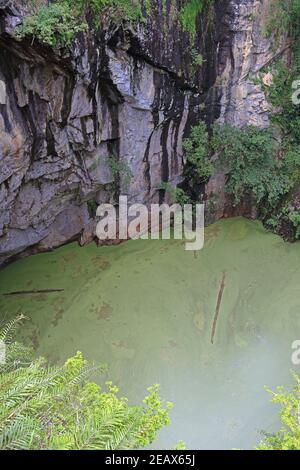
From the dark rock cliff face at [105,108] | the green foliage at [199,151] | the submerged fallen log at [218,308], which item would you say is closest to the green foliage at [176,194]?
the dark rock cliff face at [105,108]

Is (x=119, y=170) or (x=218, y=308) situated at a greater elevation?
(x=119, y=170)

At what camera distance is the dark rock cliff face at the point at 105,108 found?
12.1 feet

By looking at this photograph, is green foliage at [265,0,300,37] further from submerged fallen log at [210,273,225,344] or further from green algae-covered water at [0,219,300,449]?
submerged fallen log at [210,273,225,344]

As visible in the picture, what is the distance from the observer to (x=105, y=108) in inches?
179

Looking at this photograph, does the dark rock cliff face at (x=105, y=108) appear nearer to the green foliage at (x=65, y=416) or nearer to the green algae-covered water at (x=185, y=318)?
the green algae-covered water at (x=185, y=318)

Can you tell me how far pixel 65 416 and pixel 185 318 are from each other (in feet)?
9.79

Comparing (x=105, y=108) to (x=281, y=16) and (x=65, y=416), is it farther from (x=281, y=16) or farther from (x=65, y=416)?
(x=65, y=416)

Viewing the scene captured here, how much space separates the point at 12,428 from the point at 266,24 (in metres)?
5.62

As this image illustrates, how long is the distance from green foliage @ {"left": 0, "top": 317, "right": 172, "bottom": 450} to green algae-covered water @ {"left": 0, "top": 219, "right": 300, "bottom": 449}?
1805mm

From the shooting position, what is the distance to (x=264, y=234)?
604cm

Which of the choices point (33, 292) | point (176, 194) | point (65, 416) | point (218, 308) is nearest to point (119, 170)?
point (176, 194)

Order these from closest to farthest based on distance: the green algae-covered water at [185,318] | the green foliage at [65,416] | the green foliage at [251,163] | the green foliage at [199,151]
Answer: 1. the green foliage at [65,416]
2. the green algae-covered water at [185,318]
3. the green foliage at [199,151]
4. the green foliage at [251,163]

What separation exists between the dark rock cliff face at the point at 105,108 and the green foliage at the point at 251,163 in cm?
20

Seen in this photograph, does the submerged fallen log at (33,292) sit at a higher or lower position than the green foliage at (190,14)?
lower
